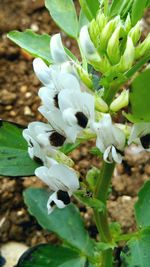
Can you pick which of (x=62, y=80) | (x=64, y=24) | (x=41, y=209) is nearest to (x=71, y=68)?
(x=62, y=80)

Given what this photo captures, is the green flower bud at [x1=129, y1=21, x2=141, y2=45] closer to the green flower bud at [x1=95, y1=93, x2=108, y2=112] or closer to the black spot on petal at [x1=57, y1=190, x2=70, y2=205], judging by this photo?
the green flower bud at [x1=95, y1=93, x2=108, y2=112]

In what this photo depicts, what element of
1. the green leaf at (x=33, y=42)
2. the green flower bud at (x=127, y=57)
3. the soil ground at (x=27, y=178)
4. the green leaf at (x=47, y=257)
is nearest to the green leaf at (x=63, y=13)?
the green leaf at (x=33, y=42)

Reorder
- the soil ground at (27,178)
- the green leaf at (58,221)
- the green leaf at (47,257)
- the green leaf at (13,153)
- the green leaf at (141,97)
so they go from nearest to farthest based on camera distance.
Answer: the green leaf at (141,97) → the green leaf at (13,153) → the green leaf at (47,257) → the green leaf at (58,221) → the soil ground at (27,178)

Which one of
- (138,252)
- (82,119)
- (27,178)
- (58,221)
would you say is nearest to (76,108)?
(82,119)

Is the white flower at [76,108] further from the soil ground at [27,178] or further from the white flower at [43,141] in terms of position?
the soil ground at [27,178]

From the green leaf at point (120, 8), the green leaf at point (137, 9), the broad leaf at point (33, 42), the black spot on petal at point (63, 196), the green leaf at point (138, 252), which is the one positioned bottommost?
the green leaf at point (138, 252)

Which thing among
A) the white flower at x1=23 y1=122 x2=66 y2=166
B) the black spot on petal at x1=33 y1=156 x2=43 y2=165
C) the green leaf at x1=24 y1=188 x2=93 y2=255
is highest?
the white flower at x1=23 y1=122 x2=66 y2=166

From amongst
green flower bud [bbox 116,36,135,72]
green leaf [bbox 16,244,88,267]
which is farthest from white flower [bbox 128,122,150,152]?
green leaf [bbox 16,244,88,267]

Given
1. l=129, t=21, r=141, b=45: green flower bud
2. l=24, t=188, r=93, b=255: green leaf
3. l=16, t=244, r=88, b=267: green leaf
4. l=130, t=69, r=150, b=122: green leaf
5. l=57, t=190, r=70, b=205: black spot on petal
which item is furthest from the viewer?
l=24, t=188, r=93, b=255: green leaf

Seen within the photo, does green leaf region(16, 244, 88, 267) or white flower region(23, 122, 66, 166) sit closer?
white flower region(23, 122, 66, 166)
